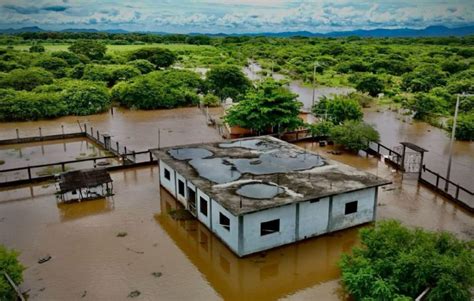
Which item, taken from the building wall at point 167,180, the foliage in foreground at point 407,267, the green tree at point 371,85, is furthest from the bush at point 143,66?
the foliage in foreground at point 407,267

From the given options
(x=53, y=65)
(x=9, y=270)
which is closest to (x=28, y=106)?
(x=53, y=65)

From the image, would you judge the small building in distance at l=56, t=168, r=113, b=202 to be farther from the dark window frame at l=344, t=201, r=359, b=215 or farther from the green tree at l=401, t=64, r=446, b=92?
the green tree at l=401, t=64, r=446, b=92

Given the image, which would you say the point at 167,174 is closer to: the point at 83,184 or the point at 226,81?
the point at 83,184

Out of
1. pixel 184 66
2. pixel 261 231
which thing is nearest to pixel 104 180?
pixel 261 231

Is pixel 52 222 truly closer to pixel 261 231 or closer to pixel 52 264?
pixel 52 264

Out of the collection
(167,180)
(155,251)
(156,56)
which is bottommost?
(155,251)

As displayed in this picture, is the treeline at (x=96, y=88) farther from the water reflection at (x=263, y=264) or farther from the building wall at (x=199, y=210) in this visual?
Result: the water reflection at (x=263, y=264)
